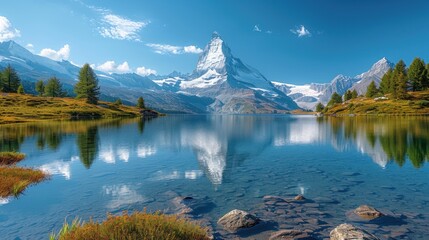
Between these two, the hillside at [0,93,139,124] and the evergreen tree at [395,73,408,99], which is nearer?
the hillside at [0,93,139,124]

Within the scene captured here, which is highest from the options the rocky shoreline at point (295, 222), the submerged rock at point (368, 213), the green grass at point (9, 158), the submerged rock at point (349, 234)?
the green grass at point (9, 158)

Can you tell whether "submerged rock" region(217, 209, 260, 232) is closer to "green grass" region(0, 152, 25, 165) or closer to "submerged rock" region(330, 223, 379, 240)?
"submerged rock" region(330, 223, 379, 240)

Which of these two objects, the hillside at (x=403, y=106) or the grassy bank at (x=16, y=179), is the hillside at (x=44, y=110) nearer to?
the grassy bank at (x=16, y=179)

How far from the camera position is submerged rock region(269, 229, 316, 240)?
636 inches

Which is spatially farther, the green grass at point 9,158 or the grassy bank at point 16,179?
the green grass at point 9,158

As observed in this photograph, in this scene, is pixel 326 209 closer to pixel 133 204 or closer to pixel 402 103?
pixel 133 204

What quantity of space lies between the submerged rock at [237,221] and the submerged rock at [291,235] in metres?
1.69

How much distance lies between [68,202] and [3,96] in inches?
6835

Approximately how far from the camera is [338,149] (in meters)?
52.6

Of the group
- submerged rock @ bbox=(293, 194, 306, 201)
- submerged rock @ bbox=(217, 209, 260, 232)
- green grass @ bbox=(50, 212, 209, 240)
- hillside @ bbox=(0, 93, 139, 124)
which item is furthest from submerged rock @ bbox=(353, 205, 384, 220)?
hillside @ bbox=(0, 93, 139, 124)

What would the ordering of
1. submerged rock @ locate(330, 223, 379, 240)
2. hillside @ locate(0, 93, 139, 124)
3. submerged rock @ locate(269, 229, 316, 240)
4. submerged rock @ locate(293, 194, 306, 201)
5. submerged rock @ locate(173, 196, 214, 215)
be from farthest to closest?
hillside @ locate(0, 93, 139, 124)
submerged rock @ locate(293, 194, 306, 201)
submerged rock @ locate(173, 196, 214, 215)
submerged rock @ locate(269, 229, 316, 240)
submerged rock @ locate(330, 223, 379, 240)

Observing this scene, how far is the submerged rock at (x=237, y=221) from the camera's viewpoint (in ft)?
57.8

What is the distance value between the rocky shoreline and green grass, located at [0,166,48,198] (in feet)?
46.0

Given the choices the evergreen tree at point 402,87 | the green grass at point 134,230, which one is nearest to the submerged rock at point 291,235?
A: the green grass at point 134,230
